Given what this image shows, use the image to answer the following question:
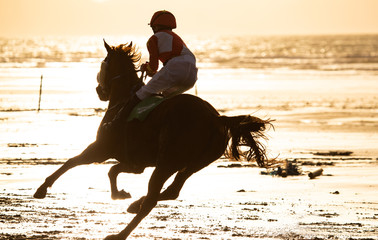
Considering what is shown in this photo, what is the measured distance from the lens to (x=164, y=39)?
8.69m

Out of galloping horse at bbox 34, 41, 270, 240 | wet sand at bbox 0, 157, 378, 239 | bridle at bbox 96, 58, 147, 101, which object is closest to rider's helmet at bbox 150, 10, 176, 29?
bridle at bbox 96, 58, 147, 101

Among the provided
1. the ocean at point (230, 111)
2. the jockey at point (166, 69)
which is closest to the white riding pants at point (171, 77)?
the jockey at point (166, 69)

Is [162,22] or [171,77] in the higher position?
[162,22]

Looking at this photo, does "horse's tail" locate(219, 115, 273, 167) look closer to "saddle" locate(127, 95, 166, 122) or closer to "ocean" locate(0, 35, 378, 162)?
"saddle" locate(127, 95, 166, 122)

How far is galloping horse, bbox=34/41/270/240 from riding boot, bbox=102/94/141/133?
60 millimetres

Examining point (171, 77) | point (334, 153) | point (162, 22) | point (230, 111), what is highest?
point (162, 22)

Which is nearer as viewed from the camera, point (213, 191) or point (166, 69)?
point (166, 69)

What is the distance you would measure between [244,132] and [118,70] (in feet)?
5.36

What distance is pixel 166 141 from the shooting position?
8.09 meters

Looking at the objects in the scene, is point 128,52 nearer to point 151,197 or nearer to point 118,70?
point 118,70

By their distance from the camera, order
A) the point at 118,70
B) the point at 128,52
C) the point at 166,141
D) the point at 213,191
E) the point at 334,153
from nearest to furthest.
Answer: the point at 166,141 → the point at 118,70 → the point at 128,52 → the point at 213,191 → the point at 334,153

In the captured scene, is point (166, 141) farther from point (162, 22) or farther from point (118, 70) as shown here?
point (162, 22)

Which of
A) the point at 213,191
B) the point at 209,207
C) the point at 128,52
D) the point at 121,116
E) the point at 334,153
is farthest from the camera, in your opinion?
the point at 334,153

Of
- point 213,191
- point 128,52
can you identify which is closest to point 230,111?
point 213,191
